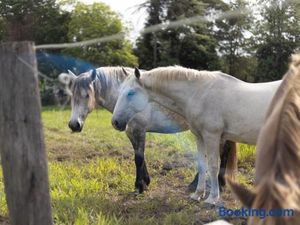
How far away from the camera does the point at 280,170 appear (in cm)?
168

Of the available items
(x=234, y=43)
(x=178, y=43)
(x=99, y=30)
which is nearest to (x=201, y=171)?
(x=99, y=30)

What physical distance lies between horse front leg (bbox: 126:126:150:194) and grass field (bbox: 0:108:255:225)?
123mm

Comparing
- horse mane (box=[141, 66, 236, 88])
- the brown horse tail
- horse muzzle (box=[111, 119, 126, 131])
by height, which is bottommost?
the brown horse tail

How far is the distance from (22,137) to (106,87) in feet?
13.4

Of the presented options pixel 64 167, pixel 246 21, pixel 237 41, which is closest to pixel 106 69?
pixel 64 167

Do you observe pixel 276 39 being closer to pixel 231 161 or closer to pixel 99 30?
pixel 99 30

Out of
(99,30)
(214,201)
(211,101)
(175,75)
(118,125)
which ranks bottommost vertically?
(214,201)

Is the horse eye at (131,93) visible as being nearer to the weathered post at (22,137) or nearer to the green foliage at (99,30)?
the weathered post at (22,137)

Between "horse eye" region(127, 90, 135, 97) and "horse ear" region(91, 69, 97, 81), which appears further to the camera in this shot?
"horse ear" region(91, 69, 97, 81)

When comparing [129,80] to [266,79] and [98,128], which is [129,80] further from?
[266,79]

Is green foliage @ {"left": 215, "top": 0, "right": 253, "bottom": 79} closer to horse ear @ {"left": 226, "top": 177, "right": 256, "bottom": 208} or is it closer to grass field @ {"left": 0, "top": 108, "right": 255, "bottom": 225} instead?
grass field @ {"left": 0, "top": 108, "right": 255, "bottom": 225}

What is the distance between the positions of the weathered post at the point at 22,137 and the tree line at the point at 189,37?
35.6 feet

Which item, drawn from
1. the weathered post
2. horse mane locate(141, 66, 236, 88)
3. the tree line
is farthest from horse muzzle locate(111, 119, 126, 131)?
the tree line

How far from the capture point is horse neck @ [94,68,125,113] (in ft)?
20.9
